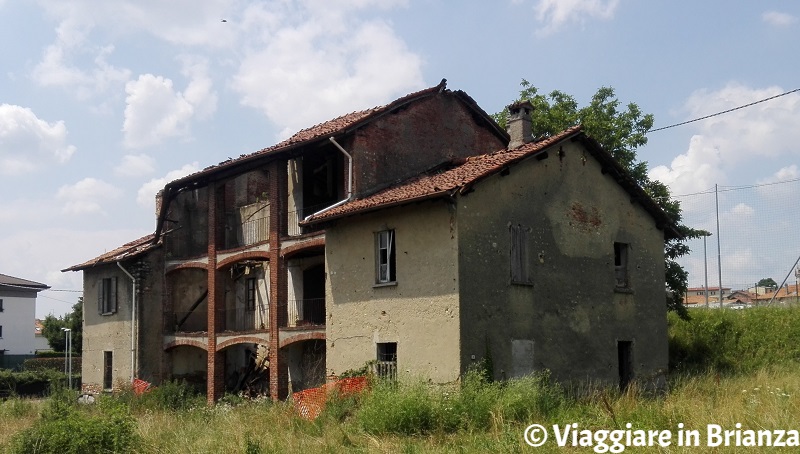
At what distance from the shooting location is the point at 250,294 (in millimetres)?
27359

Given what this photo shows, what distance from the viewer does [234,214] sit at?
92.1ft

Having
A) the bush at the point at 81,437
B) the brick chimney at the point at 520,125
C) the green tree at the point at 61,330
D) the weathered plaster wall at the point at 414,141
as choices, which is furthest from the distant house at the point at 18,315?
the brick chimney at the point at 520,125

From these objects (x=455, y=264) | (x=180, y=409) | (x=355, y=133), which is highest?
(x=355, y=133)

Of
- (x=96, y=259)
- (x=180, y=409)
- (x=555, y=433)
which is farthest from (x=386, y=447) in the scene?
(x=96, y=259)

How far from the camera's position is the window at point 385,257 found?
18.9 meters

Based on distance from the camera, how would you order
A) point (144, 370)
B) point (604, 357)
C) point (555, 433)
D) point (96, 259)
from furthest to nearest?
point (96, 259) → point (144, 370) → point (604, 357) → point (555, 433)

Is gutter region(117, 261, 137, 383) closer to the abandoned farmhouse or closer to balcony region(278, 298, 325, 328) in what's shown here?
the abandoned farmhouse

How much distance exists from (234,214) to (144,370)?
20.0 ft

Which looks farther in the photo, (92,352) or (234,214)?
(92,352)

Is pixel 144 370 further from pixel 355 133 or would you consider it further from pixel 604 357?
pixel 604 357

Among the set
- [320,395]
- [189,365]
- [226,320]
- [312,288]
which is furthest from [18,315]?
[320,395]

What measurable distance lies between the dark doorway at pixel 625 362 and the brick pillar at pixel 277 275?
29.8 ft

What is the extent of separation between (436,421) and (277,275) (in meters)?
9.28

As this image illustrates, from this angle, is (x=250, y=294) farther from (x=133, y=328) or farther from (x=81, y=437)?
(x=81, y=437)
